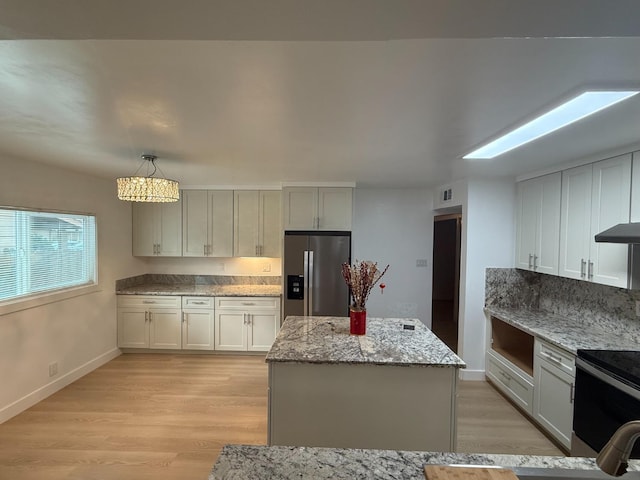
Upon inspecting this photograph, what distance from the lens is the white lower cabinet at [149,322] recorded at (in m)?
4.22

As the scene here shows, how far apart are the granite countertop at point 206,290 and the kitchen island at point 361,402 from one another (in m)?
2.29

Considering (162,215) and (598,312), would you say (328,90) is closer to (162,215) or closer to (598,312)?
(598,312)

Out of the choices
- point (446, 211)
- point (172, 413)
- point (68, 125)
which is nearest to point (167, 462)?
point (172, 413)

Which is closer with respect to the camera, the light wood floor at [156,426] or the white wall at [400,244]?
the light wood floor at [156,426]

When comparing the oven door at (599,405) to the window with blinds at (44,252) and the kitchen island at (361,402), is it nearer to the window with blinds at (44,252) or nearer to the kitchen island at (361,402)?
the kitchen island at (361,402)

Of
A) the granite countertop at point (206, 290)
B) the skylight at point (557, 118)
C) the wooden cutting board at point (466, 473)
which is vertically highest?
the skylight at point (557, 118)

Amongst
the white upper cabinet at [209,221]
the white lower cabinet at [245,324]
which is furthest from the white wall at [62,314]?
the white lower cabinet at [245,324]

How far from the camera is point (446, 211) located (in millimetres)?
4586

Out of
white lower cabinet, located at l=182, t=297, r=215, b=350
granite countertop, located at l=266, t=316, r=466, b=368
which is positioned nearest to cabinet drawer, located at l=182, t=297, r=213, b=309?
white lower cabinet, located at l=182, t=297, r=215, b=350

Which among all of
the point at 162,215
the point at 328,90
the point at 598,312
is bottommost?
the point at 598,312

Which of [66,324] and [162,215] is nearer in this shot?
[66,324]

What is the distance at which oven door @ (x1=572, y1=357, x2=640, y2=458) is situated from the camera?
179 cm

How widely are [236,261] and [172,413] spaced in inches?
90.8

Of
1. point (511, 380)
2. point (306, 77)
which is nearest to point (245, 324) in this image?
point (511, 380)
